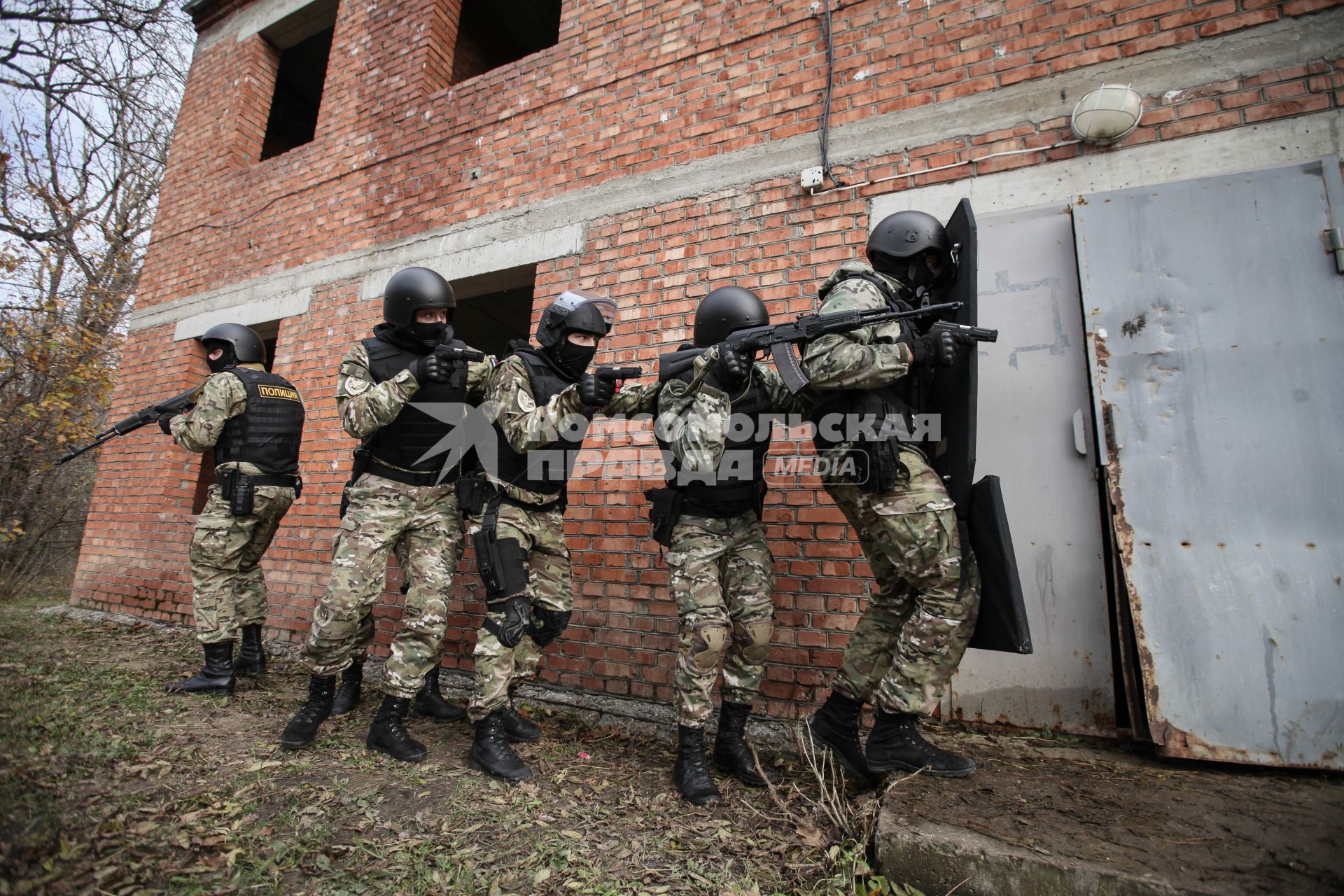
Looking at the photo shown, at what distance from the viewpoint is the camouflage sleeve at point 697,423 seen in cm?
246

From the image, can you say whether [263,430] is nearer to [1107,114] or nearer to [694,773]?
[694,773]

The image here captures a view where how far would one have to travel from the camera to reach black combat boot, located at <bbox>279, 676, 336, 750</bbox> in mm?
2727

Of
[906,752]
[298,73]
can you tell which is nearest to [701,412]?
[906,752]

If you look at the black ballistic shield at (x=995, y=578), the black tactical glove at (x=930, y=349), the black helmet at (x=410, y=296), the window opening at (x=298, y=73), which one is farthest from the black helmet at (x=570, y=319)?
the window opening at (x=298, y=73)

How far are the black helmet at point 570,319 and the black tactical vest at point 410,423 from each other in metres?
0.43

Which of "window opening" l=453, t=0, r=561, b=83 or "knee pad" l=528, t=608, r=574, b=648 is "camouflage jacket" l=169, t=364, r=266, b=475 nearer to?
"knee pad" l=528, t=608, r=574, b=648

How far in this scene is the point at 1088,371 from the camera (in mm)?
2799

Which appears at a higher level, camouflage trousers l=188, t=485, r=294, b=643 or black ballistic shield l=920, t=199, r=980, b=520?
black ballistic shield l=920, t=199, r=980, b=520

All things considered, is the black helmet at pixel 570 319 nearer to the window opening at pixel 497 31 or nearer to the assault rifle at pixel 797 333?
the assault rifle at pixel 797 333

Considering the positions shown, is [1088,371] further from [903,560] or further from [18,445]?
[18,445]

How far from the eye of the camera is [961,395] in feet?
8.16

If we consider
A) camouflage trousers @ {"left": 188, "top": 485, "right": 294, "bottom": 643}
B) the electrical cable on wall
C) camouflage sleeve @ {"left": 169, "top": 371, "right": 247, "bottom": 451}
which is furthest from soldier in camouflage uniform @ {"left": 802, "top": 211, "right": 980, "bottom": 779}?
camouflage sleeve @ {"left": 169, "top": 371, "right": 247, "bottom": 451}

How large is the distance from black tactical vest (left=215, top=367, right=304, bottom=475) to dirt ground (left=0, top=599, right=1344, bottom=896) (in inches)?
57.7

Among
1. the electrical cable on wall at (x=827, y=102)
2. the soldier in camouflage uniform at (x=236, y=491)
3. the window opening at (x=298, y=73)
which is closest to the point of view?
the electrical cable on wall at (x=827, y=102)
